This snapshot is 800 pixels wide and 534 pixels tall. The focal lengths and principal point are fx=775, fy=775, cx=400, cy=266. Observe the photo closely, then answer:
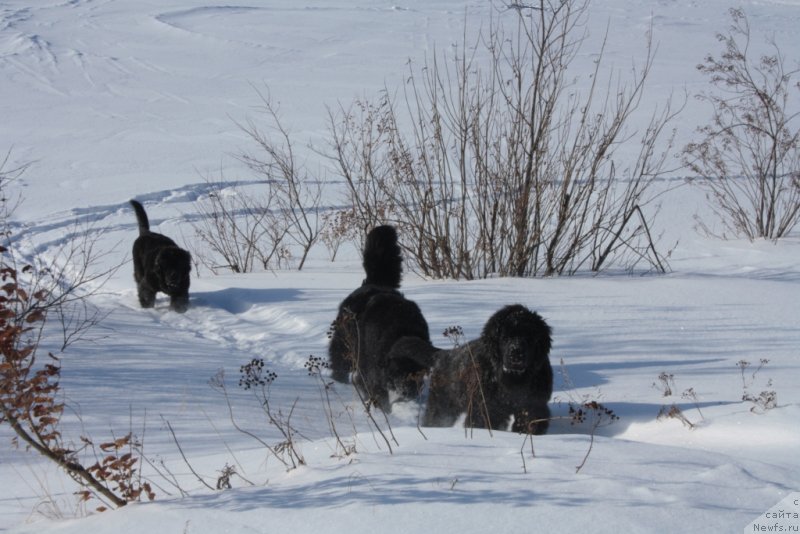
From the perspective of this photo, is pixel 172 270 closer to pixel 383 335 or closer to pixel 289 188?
pixel 383 335

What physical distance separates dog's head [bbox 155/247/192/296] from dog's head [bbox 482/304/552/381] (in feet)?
16.6

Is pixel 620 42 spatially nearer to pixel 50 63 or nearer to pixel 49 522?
pixel 50 63

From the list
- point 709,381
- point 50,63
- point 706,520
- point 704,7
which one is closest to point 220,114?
point 50,63

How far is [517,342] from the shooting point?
475 cm

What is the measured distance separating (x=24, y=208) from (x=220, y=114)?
9543 mm

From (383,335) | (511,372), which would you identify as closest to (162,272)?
(383,335)

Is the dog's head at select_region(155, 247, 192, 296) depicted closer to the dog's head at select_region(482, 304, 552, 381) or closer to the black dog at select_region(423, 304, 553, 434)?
the black dog at select_region(423, 304, 553, 434)

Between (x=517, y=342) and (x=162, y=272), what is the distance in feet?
17.9

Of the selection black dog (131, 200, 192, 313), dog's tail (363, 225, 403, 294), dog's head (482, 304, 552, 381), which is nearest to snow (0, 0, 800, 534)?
black dog (131, 200, 192, 313)

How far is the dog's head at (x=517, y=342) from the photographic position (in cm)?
474

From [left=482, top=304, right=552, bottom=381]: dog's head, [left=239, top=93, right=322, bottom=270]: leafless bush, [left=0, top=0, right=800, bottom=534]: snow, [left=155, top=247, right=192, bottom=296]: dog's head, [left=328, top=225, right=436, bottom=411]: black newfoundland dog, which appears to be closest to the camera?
[left=0, top=0, right=800, bottom=534]: snow

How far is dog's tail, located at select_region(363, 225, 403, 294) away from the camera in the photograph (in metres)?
6.83

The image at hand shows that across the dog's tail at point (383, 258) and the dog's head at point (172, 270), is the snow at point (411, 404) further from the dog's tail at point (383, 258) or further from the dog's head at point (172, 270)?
the dog's tail at point (383, 258)

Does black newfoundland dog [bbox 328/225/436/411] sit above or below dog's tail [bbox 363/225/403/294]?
below
